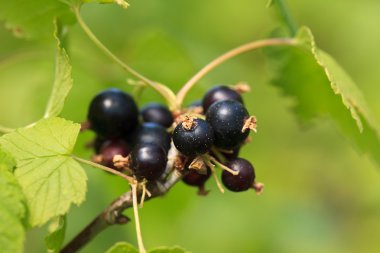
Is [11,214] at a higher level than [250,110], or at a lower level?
higher

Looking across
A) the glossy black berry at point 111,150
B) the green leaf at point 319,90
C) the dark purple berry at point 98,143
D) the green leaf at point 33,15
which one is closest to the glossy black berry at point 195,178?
the glossy black berry at point 111,150

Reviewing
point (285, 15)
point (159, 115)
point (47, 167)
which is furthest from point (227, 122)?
point (285, 15)

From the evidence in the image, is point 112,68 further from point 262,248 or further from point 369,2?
point 369,2

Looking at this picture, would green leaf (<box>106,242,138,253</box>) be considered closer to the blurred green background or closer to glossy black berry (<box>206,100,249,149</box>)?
glossy black berry (<box>206,100,249,149</box>)

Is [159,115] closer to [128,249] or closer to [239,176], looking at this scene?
[239,176]

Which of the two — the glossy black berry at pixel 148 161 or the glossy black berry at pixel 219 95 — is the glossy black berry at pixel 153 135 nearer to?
the glossy black berry at pixel 148 161
